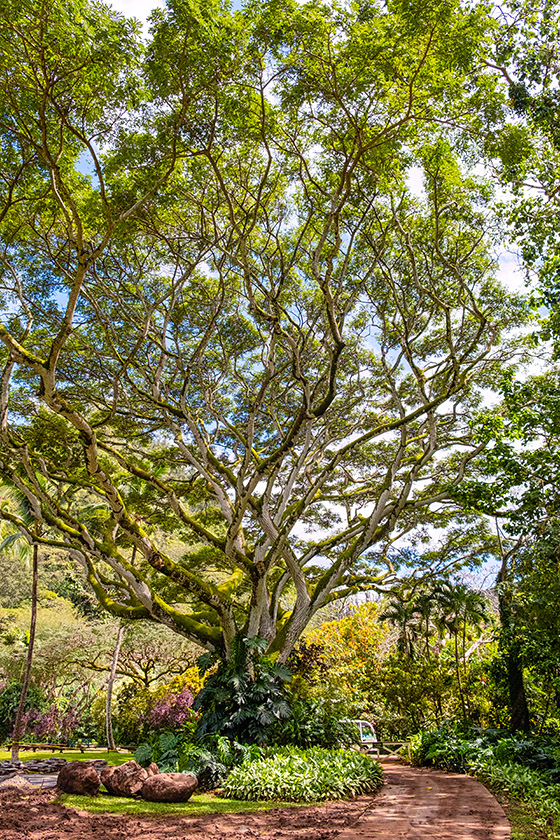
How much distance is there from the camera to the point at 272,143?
808 cm

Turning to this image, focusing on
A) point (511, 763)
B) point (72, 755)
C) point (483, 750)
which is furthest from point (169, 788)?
point (72, 755)

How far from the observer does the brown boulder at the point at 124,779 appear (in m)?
7.17

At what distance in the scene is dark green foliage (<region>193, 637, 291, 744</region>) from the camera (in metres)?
9.09

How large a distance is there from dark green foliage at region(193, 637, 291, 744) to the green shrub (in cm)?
56

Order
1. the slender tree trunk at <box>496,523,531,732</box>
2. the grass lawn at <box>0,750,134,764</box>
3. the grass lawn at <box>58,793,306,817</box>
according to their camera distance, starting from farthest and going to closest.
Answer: the grass lawn at <box>0,750,134,764</box>
the slender tree trunk at <box>496,523,531,732</box>
the grass lawn at <box>58,793,306,817</box>

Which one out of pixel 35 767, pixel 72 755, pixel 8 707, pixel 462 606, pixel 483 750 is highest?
pixel 462 606

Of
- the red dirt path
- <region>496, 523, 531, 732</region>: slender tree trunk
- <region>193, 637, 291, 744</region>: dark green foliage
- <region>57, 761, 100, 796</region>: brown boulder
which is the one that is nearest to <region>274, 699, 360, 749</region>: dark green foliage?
<region>193, 637, 291, 744</region>: dark green foliage

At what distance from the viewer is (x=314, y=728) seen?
9.64 metres

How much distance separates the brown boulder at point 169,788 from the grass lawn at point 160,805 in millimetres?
78

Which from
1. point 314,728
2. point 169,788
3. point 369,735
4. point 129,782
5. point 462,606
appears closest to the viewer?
point 169,788

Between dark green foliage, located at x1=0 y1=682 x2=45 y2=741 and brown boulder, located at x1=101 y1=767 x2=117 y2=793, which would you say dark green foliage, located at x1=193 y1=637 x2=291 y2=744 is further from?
dark green foliage, located at x1=0 y1=682 x2=45 y2=741

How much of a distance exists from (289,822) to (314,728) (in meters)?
3.86

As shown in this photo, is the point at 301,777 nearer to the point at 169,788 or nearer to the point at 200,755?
the point at 200,755

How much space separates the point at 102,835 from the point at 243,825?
153 cm
